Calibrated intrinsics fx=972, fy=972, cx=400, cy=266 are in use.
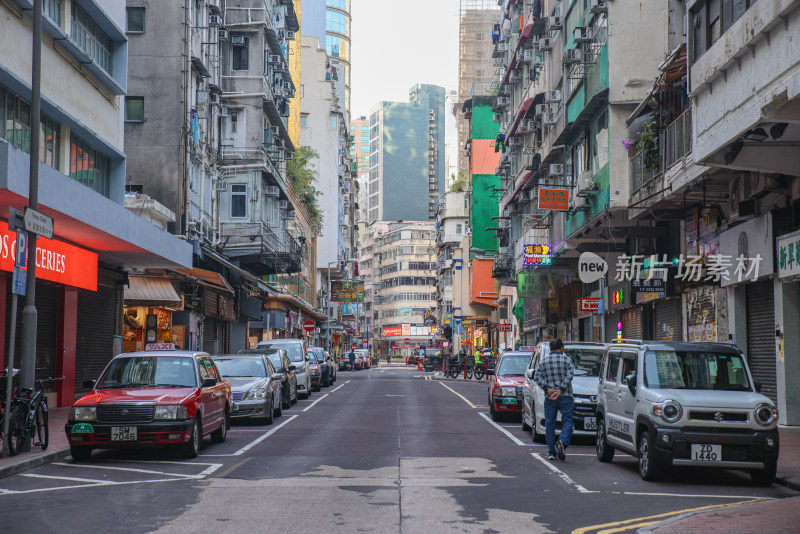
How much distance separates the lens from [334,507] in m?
10.1

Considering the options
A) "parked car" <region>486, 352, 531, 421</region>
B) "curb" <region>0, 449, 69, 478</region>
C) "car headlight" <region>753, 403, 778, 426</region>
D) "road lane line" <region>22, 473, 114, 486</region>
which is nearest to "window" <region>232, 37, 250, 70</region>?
"parked car" <region>486, 352, 531, 421</region>

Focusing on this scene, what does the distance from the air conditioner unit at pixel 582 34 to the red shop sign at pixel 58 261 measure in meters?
15.6

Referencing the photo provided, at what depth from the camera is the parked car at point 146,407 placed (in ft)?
46.9

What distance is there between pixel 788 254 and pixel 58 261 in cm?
1536

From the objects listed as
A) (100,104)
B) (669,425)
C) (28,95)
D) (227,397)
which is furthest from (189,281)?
(669,425)

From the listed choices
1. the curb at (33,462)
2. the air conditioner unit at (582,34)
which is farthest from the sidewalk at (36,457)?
the air conditioner unit at (582,34)

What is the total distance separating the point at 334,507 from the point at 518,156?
40814 mm

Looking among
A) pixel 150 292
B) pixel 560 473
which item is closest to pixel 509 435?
pixel 560 473

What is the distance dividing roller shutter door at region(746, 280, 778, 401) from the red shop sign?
15.5 meters

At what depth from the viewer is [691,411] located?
39.2 feet

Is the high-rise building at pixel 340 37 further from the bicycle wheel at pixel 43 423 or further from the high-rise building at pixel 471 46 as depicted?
the bicycle wheel at pixel 43 423

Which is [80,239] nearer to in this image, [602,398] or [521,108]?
[602,398]

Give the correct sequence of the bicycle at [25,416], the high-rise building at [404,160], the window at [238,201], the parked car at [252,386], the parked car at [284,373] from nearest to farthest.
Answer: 1. the bicycle at [25,416]
2. the parked car at [252,386]
3. the parked car at [284,373]
4. the window at [238,201]
5. the high-rise building at [404,160]

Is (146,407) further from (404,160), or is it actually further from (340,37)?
(404,160)
